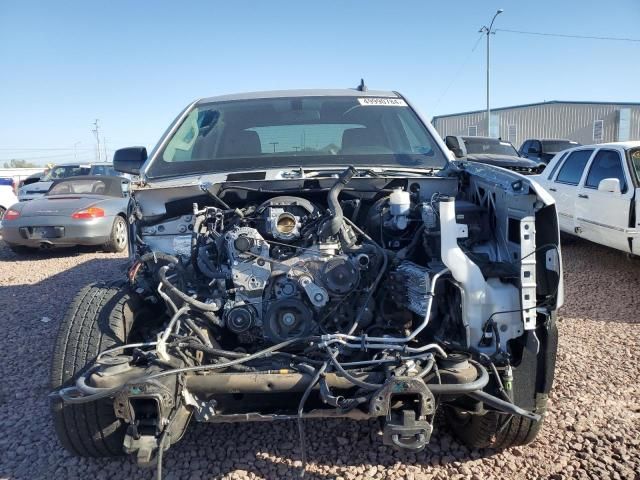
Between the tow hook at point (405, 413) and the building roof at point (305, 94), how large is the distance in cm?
265

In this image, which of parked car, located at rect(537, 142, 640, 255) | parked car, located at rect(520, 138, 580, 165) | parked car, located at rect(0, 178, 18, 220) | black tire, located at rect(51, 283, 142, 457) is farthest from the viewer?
parked car, located at rect(520, 138, 580, 165)

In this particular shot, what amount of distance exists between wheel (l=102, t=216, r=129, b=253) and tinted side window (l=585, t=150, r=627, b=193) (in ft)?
24.1

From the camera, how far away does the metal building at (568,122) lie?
30.5 m

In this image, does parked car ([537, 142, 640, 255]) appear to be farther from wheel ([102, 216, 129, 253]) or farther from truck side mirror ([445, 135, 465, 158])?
wheel ([102, 216, 129, 253])

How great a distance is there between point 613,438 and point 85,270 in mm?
6749

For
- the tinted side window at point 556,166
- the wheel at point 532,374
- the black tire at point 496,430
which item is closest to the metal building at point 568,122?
the tinted side window at point 556,166

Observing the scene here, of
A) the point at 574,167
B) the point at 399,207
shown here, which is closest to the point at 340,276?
the point at 399,207

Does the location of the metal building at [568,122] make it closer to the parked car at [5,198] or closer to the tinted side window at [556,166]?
the tinted side window at [556,166]

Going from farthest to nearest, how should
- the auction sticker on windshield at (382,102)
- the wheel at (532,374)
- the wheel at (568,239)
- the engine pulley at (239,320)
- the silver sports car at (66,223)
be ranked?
1. the silver sports car at (66,223)
2. the wheel at (568,239)
3. the auction sticker on windshield at (382,102)
4. the engine pulley at (239,320)
5. the wheel at (532,374)

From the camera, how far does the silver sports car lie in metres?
7.88

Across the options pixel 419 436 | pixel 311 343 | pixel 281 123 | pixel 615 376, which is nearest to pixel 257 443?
pixel 311 343

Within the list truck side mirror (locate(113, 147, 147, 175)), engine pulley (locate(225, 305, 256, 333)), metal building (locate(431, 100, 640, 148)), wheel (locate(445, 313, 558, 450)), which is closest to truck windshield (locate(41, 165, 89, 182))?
truck side mirror (locate(113, 147, 147, 175))

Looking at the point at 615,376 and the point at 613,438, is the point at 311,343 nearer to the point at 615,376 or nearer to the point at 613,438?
the point at 613,438

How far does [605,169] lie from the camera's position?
6.59m
